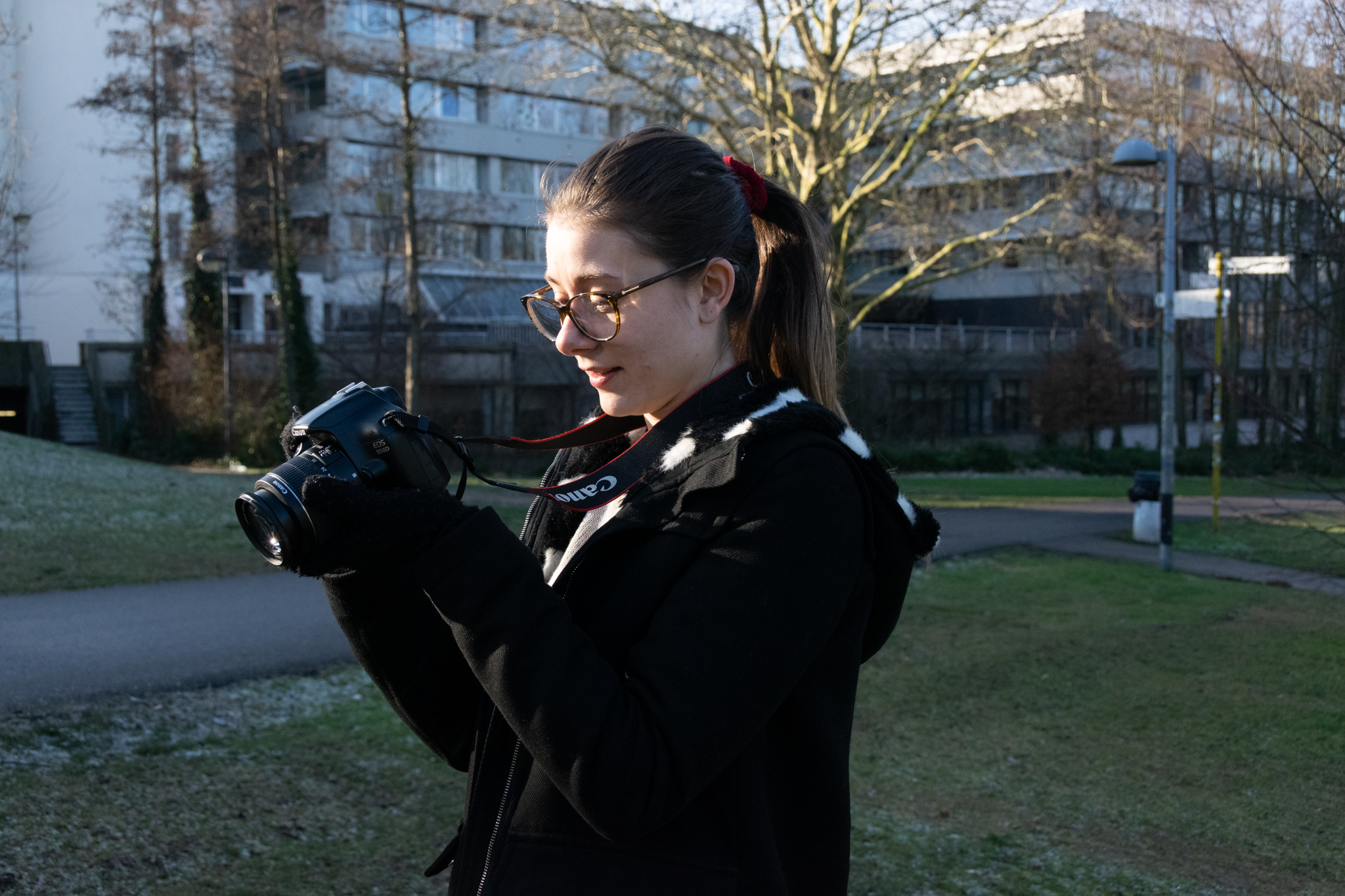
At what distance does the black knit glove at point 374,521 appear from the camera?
1.42 metres

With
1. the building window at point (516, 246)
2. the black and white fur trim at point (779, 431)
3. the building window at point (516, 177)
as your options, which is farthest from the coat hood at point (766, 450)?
the building window at point (516, 177)

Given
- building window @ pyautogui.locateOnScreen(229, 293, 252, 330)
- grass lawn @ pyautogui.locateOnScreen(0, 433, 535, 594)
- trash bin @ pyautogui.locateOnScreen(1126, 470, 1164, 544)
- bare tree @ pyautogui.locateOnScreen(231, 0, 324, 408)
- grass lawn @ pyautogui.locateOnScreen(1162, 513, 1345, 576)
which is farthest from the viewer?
building window @ pyautogui.locateOnScreen(229, 293, 252, 330)

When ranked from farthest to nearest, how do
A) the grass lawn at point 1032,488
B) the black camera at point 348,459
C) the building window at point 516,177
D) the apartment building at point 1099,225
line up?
the building window at point 516,177, the grass lawn at point 1032,488, the apartment building at point 1099,225, the black camera at point 348,459

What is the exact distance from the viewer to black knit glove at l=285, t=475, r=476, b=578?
1.42 meters

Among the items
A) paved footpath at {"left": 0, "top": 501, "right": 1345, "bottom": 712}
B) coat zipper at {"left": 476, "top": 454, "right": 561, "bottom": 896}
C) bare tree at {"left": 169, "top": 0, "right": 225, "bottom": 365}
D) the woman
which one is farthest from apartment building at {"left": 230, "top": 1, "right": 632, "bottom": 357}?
coat zipper at {"left": 476, "top": 454, "right": 561, "bottom": 896}

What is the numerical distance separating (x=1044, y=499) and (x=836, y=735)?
20311 mm

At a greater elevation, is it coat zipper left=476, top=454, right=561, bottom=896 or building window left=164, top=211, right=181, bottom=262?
building window left=164, top=211, right=181, bottom=262

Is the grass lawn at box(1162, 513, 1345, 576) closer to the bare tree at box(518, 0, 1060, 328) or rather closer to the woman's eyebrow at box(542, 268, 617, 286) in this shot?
the bare tree at box(518, 0, 1060, 328)

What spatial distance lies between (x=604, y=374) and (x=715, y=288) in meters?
0.21

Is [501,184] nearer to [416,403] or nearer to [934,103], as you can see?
[416,403]

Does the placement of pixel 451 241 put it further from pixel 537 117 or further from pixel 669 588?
pixel 669 588

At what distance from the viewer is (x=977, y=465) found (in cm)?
2881

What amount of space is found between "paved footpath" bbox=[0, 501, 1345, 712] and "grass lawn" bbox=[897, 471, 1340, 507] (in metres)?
9.79

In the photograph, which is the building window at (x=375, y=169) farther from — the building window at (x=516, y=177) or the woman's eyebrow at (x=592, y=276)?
the woman's eyebrow at (x=592, y=276)
